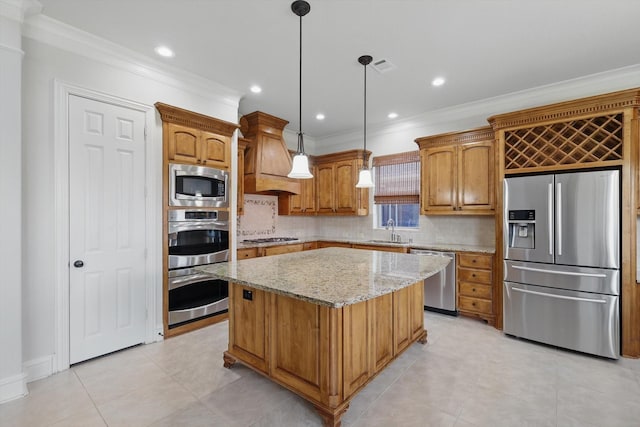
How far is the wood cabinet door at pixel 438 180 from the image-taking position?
4098mm

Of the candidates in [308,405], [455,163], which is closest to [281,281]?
[308,405]

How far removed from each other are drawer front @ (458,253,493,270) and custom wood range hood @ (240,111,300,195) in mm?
2772

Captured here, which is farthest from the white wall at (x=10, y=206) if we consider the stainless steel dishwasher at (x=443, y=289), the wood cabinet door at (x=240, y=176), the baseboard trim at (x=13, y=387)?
the stainless steel dishwasher at (x=443, y=289)

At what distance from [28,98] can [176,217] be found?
150 cm

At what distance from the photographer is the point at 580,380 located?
7.80ft

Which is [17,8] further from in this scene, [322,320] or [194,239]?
[322,320]

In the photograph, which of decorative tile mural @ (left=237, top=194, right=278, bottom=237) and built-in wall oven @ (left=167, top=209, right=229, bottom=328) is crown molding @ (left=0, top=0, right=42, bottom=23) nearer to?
built-in wall oven @ (left=167, top=209, right=229, bottom=328)

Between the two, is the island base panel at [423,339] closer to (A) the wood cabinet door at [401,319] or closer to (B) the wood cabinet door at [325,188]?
(A) the wood cabinet door at [401,319]

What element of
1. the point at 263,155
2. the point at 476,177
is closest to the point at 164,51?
the point at 263,155

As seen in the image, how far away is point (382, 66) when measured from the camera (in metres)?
3.09

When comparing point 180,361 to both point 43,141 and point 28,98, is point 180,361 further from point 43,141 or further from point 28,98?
point 28,98

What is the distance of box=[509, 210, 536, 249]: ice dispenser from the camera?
3.13 metres

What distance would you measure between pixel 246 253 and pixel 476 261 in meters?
3.05

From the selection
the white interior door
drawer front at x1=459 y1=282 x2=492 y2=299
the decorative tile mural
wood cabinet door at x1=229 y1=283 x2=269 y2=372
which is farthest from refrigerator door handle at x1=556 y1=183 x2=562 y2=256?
the white interior door
